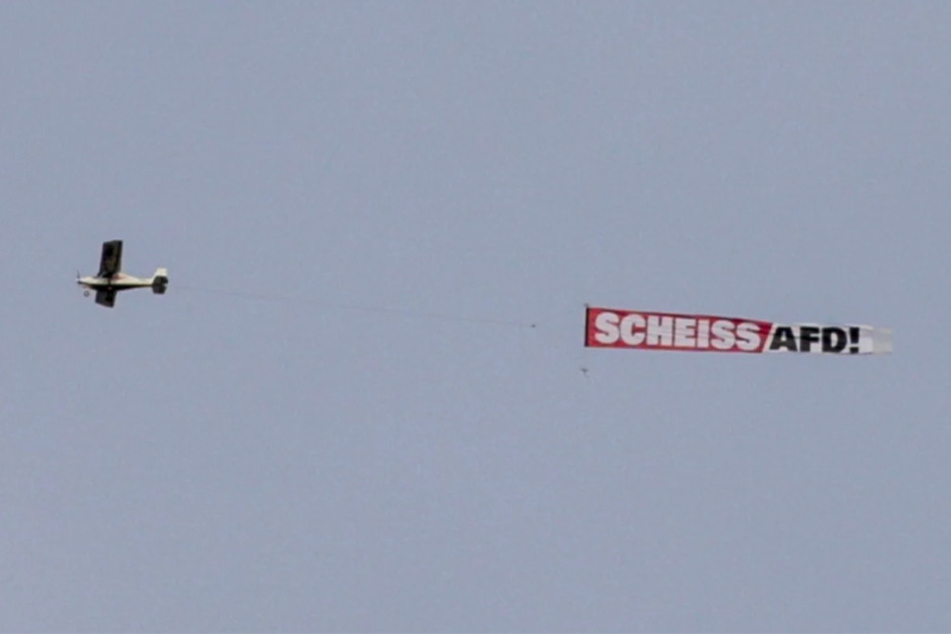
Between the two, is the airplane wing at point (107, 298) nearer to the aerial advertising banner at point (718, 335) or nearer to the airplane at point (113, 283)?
the airplane at point (113, 283)

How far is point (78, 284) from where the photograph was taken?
9919 cm

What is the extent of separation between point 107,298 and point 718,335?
118 ft

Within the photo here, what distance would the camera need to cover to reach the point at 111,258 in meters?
98.1

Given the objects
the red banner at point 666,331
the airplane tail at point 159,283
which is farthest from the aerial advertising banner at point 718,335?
the airplane tail at point 159,283

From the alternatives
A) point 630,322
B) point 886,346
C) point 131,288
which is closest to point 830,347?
point 886,346

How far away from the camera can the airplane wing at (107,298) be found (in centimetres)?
9894

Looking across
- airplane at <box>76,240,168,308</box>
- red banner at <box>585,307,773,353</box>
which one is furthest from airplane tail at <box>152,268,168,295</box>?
red banner at <box>585,307,773,353</box>

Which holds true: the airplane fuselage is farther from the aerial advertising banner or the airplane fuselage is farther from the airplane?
the aerial advertising banner

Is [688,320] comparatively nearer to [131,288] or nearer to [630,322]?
[630,322]

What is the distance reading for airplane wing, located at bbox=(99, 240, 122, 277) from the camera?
97.9m

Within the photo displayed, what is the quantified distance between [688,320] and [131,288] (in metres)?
33.2

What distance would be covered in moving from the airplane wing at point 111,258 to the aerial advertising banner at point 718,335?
2865cm

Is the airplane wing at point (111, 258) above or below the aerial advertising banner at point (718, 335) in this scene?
above

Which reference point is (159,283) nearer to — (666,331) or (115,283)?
→ (115,283)
